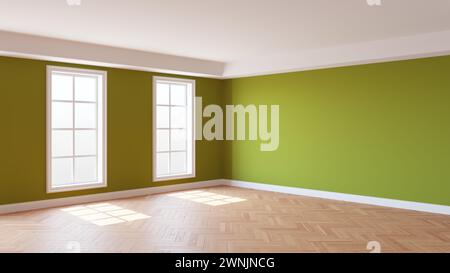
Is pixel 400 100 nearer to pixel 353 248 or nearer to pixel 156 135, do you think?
pixel 353 248

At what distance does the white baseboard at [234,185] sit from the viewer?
6.04 meters

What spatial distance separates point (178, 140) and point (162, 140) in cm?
32

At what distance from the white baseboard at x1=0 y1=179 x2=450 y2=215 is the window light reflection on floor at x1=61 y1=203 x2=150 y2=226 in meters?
0.38

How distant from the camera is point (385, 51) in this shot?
6.09 m

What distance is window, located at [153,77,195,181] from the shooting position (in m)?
8.02

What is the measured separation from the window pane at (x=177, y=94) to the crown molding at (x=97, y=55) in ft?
1.43

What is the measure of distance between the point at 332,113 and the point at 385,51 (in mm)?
1402

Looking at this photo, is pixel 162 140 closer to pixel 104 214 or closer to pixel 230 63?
pixel 230 63

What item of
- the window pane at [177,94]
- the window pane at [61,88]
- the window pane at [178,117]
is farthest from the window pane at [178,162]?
the window pane at [61,88]

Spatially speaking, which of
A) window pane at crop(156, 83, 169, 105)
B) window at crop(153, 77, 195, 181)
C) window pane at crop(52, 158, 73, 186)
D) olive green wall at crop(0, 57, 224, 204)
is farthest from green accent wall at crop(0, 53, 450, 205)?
window pane at crop(52, 158, 73, 186)

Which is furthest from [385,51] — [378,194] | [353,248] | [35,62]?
[35,62]

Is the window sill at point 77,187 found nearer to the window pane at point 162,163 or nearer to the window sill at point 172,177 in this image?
the window sill at point 172,177

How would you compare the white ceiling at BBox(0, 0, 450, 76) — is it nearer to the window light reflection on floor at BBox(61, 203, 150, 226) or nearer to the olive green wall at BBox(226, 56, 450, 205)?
the olive green wall at BBox(226, 56, 450, 205)

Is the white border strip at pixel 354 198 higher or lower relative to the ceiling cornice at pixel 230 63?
lower
